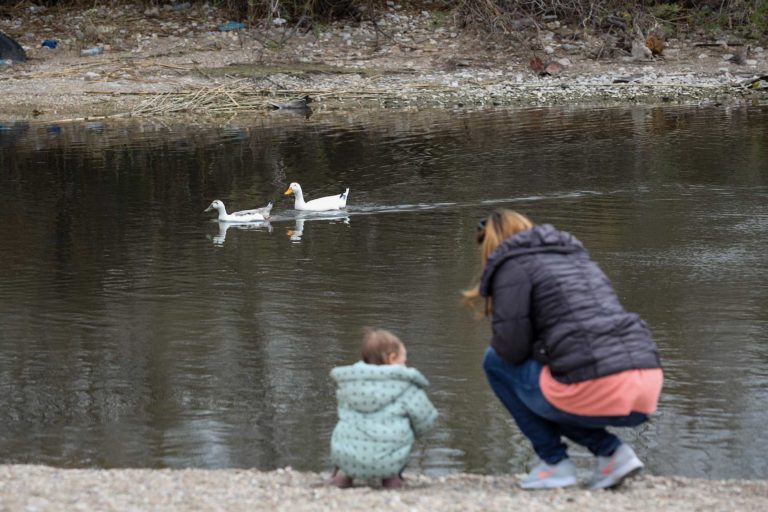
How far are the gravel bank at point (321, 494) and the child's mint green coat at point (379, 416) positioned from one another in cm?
14

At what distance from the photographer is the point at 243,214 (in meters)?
14.0

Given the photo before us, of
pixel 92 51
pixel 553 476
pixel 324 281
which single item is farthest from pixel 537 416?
pixel 92 51

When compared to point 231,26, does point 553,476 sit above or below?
above

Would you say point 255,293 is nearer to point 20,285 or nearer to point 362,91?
point 20,285

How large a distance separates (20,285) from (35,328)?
5.67 feet

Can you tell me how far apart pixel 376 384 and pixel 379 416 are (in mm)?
148

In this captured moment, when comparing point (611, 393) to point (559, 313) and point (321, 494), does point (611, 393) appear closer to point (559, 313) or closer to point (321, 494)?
point (559, 313)

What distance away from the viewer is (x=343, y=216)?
14.4 metres

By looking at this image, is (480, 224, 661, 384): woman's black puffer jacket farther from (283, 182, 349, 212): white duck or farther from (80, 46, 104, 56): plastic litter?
(80, 46, 104, 56): plastic litter

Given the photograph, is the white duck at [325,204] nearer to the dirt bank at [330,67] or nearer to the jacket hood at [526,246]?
the jacket hood at [526,246]

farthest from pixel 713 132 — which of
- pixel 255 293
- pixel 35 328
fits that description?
pixel 35 328

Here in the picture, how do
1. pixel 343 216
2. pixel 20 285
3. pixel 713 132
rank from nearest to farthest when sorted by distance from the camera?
pixel 20 285, pixel 343 216, pixel 713 132

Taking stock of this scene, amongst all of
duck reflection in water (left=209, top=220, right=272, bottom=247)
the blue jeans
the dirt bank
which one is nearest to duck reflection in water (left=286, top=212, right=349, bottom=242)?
duck reflection in water (left=209, top=220, right=272, bottom=247)

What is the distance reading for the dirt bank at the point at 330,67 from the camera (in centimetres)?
2636
